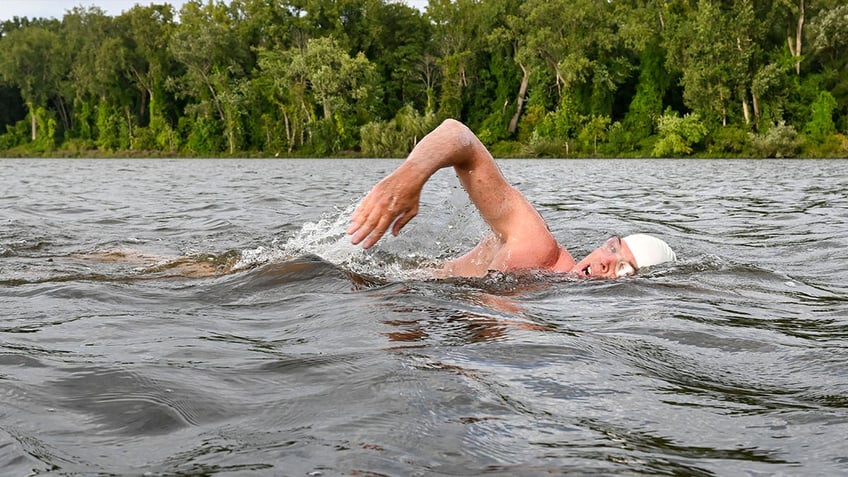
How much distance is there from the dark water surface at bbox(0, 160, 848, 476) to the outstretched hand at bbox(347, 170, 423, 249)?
→ 362mm

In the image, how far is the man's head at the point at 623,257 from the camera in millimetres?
5391

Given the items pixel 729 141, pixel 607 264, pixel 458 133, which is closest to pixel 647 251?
pixel 607 264

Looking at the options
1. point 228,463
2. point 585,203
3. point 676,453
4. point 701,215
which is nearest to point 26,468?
point 228,463

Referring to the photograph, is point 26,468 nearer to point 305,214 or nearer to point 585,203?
point 305,214

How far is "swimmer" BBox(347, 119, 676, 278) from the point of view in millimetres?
4234

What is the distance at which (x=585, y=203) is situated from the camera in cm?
1359

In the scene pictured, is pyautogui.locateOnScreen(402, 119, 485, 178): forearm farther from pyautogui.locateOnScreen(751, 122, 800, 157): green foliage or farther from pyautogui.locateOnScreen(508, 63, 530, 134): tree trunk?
pyautogui.locateOnScreen(508, 63, 530, 134): tree trunk

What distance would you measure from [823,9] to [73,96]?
52.9 meters

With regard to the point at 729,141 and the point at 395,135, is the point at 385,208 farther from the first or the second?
the point at 395,135

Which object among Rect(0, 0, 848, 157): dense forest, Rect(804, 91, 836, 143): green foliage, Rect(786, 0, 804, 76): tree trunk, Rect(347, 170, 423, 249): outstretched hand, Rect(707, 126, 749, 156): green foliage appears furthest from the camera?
Rect(0, 0, 848, 157): dense forest

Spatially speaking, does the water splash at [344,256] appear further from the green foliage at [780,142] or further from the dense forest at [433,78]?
the dense forest at [433,78]

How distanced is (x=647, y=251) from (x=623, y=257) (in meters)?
0.20

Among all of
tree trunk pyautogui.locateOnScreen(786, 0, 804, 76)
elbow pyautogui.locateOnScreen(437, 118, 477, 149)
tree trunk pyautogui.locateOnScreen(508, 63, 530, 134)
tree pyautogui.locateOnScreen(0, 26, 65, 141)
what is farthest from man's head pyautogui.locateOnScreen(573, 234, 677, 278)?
tree pyautogui.locateOnScreen(0, 26, 65, 141)

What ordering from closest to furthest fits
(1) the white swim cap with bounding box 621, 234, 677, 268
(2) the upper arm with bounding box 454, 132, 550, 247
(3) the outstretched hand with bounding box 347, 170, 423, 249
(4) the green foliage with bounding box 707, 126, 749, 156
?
(3) the outstretched hand with bounding box 347, 170, 423, 249, (2) the upper arm with bounding box 454, 132, 550, 247, (1) the white swim cap with bounding box 621, 234, 677, 268, (4) the green foliage with bounding box 707, 126, 749, 156
